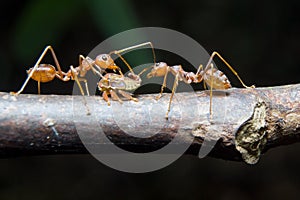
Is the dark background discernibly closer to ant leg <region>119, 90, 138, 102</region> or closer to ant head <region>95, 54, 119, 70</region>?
ant head <region>95, 54, 119, 70</region>

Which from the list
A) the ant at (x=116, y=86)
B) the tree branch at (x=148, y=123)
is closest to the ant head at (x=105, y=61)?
the ant at (x=116, y=86)

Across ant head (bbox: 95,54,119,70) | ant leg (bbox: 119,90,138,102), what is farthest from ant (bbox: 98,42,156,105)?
ant head (bbox: 95,54,119,70)

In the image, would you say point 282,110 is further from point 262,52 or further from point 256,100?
point 262,52

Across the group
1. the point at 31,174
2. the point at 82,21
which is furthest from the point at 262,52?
the point at 31,174

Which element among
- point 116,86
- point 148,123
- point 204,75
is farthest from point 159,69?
point 148,123

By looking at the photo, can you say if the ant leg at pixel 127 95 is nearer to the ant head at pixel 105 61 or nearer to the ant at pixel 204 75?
the ant at pixel 204 75

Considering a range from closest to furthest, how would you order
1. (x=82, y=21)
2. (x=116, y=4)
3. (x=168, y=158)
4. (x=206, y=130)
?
(x=206, y=130)
(x=168, y=158)
(x=116, y=4)
(x=82, y=21)

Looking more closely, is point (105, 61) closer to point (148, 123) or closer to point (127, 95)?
point (127, 95)
